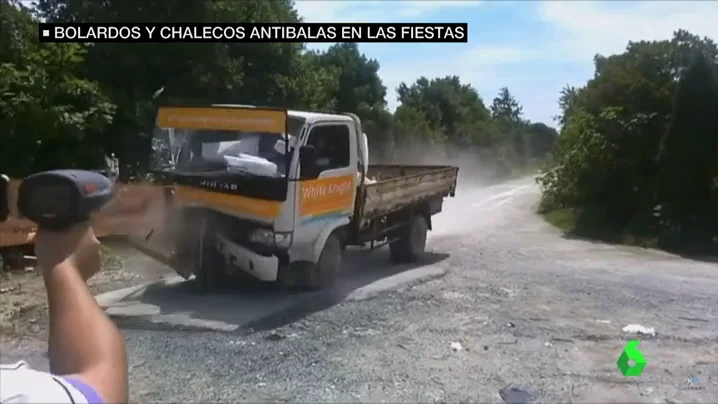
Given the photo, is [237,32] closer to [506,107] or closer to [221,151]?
[221,151]

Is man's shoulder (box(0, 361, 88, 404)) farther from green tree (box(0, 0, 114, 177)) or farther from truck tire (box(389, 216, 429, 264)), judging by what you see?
green tree (box(0, 0, 114, 177))

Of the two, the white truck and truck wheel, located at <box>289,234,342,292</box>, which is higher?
the white truck

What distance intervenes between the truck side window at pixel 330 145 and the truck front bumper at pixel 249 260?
4.05 ft

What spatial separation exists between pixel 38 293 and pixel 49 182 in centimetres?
882

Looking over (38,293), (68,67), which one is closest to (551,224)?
(68,67)

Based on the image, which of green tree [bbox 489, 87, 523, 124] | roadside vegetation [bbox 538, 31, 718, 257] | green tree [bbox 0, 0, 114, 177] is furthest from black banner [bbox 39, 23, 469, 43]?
green tree [bbox 489, 87, 523, 124]

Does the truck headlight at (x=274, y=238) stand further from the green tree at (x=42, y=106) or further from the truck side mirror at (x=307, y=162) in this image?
the green tree at (x=42, y=106)

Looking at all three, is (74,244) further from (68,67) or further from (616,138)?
(616,138)

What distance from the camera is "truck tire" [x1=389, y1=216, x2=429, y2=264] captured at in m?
12.3

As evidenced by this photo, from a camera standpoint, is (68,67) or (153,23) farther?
(153,23)

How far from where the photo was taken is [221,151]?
9.33 metres

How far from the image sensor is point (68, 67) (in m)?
15.4

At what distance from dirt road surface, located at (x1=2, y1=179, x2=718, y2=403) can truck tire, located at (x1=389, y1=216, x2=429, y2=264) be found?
32cm

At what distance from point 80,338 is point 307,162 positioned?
7.91 metres
